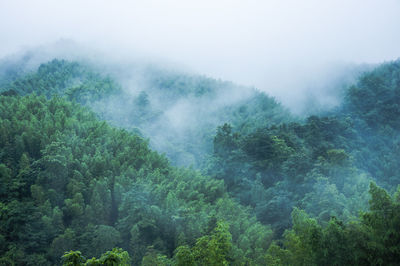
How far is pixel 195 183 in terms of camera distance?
21922mm

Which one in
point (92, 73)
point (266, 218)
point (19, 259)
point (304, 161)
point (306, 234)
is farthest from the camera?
point (92, 73)

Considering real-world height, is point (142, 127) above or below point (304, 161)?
above

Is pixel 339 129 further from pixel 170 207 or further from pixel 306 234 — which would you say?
pixel 306 234

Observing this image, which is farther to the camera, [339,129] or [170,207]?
[339,129]

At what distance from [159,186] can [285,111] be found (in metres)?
21.2

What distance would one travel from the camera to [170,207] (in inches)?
709

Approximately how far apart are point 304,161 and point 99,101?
1941 centimetres

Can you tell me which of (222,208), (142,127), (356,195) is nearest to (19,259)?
(222,208)

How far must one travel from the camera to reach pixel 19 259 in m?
14.2

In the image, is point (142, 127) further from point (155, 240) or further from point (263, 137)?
point (155, 240)

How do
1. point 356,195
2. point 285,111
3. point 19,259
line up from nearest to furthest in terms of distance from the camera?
1. point 19,259
2. point 356,195
3. point 285,111

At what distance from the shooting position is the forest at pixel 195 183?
10.5 metres

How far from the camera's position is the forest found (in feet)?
34.4

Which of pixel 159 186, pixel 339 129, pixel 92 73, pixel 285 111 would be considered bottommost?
pixel 159 186
